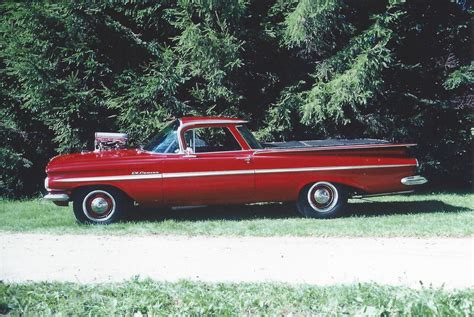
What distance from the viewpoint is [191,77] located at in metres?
10.5

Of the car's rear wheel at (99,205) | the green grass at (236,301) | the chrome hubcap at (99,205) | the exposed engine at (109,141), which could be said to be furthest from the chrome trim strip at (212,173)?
the green grass at (236,301)

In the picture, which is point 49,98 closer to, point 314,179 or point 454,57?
point 314,179

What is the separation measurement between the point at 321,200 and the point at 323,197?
6 cm

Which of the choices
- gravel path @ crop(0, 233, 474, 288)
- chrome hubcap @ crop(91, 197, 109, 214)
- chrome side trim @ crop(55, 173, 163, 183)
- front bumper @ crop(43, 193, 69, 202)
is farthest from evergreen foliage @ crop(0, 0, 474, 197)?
gravel path @ crop(0, 233, 474, 288)

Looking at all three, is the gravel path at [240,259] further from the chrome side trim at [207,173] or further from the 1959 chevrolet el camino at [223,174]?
the chrome side trim at [207,173]

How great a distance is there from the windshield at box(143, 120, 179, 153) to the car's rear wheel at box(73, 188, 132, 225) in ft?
2.99

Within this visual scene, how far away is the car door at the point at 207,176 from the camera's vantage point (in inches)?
302

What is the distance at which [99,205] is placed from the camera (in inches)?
301

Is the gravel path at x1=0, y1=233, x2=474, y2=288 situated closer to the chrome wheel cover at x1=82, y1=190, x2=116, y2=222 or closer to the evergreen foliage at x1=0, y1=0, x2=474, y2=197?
the chrome wheel cover at x1=82, y1=190, x2=116, y2=222

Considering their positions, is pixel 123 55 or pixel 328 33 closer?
pixel 328 33

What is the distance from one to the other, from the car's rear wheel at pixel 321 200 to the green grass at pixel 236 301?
351cm

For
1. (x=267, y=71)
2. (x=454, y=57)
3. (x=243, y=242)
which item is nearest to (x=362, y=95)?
(x=267, y=71)

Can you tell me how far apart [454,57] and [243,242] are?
294 inches

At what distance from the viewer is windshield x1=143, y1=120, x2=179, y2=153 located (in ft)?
25.7
